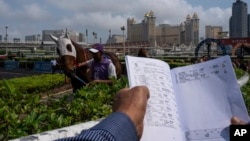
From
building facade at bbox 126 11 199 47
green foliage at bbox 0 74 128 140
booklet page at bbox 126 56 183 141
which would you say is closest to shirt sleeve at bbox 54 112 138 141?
booklet page at bbox 126 56 183 141

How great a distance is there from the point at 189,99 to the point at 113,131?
653 millimetres

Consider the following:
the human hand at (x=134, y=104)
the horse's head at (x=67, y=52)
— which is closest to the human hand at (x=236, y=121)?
the human hand at (x=134, y=104)

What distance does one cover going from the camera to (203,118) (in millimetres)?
1760

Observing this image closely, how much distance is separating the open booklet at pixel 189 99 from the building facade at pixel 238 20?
85.4 metres

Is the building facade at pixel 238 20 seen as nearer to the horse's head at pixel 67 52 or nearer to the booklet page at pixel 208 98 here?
the horse's head at pixel 67 52

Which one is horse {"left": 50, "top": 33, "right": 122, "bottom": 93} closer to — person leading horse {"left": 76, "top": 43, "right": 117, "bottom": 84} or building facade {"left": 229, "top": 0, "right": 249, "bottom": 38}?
person leading horse {"left": 76, "top": 43, "right": 117, "bottom": 84}

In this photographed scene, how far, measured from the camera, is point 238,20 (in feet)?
278

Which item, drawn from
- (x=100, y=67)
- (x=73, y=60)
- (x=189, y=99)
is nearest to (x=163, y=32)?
(x=73, y=60)

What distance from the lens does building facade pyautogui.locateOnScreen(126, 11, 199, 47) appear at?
90544 mm

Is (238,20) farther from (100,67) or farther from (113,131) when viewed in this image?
(113,131)

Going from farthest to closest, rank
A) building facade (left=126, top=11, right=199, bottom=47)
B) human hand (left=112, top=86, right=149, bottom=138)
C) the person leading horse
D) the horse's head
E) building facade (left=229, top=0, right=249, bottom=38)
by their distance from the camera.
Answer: building facade (left=126, top=11, right=199, bottom=47) → building facade (left=229, top=0, right=249, bottom=38) → the horse's head → the person leading horse → human hand (left=112, top=86, right=149, bottom=138)

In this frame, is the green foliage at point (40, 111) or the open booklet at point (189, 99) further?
the green foliage at point (40, 111)

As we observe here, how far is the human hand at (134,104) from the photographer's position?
1.38 m

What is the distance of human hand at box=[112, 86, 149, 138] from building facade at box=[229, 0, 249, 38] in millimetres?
85732
